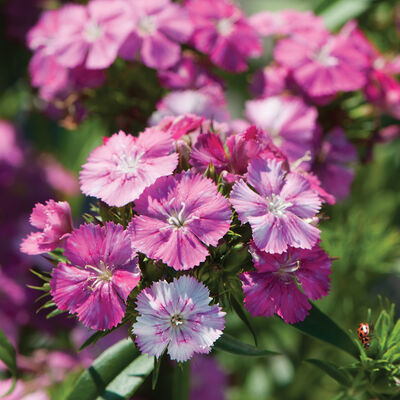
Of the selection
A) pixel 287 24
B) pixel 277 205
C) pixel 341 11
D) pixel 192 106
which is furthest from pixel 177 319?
pixel 341 11

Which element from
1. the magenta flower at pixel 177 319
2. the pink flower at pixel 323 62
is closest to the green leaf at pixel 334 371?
the magenta flower at pixel 177 319

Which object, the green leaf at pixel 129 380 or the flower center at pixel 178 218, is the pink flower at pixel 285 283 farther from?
the green leaf at pixel 129 380

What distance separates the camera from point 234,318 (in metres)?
1.50

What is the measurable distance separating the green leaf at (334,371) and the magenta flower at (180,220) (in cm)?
26

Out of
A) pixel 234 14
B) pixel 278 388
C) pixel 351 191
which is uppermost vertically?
pixel 234 14

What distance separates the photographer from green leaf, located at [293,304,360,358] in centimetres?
86

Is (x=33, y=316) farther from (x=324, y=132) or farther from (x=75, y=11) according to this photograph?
(x=324, y=132)

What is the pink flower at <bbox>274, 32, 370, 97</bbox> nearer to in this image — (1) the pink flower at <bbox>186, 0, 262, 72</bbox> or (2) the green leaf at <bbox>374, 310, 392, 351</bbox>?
(1) the pink flower at <bbox>186, 0, 262, 72</bbox>

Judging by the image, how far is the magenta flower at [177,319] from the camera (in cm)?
73

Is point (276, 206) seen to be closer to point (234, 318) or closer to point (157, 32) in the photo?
point (157, 32)

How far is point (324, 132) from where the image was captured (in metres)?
1.28

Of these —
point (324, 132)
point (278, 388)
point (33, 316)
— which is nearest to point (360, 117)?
point (324, 132)

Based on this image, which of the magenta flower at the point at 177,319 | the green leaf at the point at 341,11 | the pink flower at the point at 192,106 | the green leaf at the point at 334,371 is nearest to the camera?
the magenta flower at the point at 177,319

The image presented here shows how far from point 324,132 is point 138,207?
645 mm
